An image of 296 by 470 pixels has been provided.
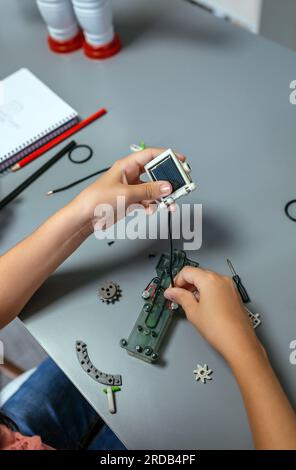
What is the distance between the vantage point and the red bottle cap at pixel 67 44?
1179 mm

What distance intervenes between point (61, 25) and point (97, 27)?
0.12 m

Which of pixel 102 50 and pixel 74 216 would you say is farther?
pixel 102 50

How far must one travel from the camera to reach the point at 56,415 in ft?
3.05

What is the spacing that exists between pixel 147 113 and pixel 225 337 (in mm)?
626

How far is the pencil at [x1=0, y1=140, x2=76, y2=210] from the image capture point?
937mm

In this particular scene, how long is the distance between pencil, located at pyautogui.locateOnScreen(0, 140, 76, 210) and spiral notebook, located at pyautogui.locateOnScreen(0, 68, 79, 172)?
61 millimetres

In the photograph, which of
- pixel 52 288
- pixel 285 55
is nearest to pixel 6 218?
pixel 52 288

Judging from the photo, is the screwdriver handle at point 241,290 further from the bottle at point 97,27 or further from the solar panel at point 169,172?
the bottle at point 97,27

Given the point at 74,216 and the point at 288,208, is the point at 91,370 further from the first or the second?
the point at 288,208

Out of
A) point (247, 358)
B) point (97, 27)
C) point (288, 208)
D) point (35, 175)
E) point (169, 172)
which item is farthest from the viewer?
point (97, 27)

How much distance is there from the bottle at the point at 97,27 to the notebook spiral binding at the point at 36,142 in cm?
25

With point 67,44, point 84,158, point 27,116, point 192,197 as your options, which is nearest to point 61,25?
point 67,44

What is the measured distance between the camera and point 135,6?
129 centimetres
